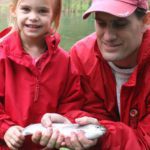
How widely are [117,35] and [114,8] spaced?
7.3 inches

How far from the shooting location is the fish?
2668 millimetres

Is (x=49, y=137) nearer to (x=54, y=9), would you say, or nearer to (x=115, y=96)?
(x=115, y=96)

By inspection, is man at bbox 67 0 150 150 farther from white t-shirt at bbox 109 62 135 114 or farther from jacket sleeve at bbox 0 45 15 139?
jacket sleeve at bbox 0 45 15 139

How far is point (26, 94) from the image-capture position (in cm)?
291

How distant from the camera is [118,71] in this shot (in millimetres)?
3221

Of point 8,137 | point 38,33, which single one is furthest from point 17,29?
point 8,137

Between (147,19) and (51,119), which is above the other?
(147,19)

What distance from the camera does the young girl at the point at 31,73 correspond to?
2.90 meters

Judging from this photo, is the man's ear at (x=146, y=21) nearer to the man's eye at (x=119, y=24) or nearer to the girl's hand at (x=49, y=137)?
the man's eye at (x=119, y=24)

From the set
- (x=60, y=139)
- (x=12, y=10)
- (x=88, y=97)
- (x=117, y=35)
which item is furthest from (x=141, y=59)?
(x=12, y=10)

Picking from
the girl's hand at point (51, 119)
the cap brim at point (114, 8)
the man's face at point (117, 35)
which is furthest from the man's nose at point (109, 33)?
the girl's hand at point (51, 119)

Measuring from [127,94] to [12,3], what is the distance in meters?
0.95

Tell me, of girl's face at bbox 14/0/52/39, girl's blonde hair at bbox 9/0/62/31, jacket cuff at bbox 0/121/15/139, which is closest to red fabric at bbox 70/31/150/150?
girl's blonde hair at bbox 9/0/62/31

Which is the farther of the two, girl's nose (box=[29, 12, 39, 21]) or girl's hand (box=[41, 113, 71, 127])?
girl's nose (box=[29, 12, 39, 21])
